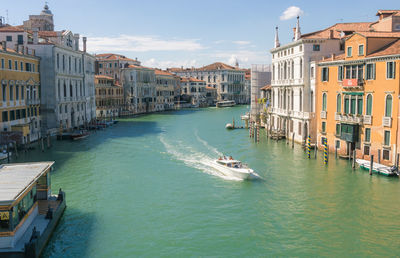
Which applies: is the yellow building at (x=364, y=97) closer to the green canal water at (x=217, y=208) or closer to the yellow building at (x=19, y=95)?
the green canal water at (x=217, y=208)

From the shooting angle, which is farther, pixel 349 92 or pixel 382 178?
pixel 349 92

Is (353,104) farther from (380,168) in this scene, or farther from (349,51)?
(380,168)

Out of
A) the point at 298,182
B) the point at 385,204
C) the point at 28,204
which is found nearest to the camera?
the point at 28,204

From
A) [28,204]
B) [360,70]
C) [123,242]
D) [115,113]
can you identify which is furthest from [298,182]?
[115,113]

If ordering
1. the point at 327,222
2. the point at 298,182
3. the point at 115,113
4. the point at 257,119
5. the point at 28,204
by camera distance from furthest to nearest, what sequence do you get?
the point at 115,113
the point at 257,119
the point at 298,182
the point at 327,222
the point at 28,204

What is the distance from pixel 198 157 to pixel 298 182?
869 centimetres

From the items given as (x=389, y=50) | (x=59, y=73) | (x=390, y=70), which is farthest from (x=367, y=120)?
(x=59, y=73)

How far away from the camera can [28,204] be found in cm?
1296

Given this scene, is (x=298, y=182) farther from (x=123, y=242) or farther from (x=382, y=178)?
(x=123, y=242)

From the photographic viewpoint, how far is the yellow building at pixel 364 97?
21.4 m

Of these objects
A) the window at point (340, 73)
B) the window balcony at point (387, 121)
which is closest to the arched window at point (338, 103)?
the window at point (340, 73)

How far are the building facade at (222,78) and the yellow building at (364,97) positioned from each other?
78745 mm

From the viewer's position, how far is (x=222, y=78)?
4188 inches

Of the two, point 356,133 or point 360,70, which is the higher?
point 360,70
